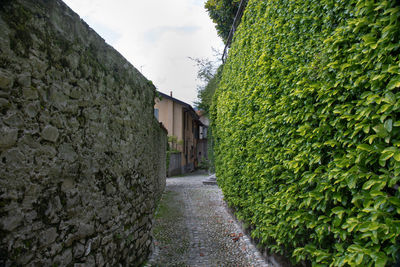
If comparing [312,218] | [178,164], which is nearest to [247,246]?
[312,218]

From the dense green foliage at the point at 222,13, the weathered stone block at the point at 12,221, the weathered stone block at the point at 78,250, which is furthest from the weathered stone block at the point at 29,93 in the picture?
the dense green foliage at the point at 222,13

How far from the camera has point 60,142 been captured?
6.94 feet

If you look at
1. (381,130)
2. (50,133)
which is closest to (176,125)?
(50,133)

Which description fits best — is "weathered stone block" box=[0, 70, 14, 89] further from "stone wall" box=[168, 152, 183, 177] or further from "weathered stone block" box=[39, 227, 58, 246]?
"stone wall" box=[168, 152, 183, 177]

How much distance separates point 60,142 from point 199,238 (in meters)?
4.29

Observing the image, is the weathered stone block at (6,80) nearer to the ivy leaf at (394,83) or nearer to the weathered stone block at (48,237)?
the weathered stone block at (48,237)

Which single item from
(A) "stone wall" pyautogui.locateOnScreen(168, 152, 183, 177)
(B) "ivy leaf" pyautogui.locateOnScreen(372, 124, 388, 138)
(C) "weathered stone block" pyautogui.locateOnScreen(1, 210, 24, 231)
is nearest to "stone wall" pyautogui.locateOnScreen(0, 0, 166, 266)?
(C) "weathered stone block" pyautogui.locateOnScreen(1, 210, 24, 231)

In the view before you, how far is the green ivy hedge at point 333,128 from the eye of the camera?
162cm

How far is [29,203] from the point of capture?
1.75m

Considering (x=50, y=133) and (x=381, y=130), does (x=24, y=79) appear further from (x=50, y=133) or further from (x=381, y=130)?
(x=381, y=130)

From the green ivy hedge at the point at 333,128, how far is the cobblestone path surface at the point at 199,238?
1.13 metres

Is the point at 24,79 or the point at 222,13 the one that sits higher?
the point at 222,13

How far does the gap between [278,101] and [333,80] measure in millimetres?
1162

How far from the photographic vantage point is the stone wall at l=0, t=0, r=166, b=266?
162 cm
